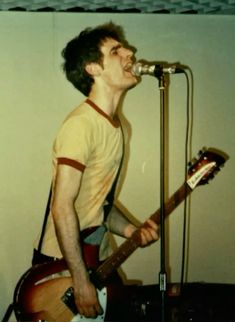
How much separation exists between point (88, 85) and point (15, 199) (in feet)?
3.10

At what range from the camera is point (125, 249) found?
6.60 ft

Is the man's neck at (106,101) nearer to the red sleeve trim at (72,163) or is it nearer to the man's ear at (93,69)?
the man's ear at (93,69)

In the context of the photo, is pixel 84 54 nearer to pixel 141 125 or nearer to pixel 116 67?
pixel 116 67

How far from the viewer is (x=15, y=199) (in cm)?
269

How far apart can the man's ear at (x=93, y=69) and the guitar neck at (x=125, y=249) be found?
0.76m

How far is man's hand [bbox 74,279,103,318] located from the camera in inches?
71.0

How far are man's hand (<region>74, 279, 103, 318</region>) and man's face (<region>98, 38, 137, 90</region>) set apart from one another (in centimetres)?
99

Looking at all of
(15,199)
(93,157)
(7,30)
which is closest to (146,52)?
(7,30)

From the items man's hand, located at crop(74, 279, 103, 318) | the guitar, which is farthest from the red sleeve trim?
man's hand, located at crop(74, 279, 103, 318)

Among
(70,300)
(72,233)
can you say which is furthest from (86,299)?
(72,233)

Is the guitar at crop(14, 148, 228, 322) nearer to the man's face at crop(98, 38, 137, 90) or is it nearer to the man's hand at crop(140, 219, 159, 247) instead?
the man's hand at crop(140, 219, 159, 247)

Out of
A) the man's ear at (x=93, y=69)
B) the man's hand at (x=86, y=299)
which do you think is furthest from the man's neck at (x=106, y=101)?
→ the man's hand at (x=86, y=299)

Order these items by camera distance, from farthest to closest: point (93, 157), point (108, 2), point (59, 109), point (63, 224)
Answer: point (59, 109), point (108, 2), point (93, 157), point (63, 224)

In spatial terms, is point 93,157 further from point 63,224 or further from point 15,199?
point 15,199
